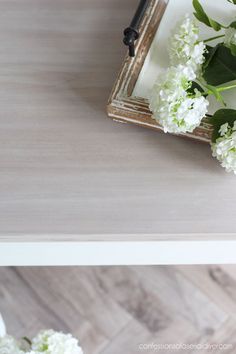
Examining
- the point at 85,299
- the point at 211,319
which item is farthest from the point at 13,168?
the point at 211,319

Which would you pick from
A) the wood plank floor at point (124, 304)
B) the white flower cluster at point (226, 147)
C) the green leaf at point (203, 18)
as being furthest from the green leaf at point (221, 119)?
the wood plank floor at point (124, 304)

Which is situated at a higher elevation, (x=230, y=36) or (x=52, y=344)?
(x=230, y=36)

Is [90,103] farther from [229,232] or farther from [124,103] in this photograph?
[229,232]

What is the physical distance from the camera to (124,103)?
71 cm

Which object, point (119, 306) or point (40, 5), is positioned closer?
point (40, 5)

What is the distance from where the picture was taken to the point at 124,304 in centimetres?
104

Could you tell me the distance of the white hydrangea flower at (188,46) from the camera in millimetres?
681

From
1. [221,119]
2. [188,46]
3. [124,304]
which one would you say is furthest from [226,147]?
[124,304]

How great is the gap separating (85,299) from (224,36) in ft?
1.94

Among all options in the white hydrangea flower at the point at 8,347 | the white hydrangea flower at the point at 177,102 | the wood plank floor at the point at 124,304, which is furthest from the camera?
the wood plank floor at the point at 124,304

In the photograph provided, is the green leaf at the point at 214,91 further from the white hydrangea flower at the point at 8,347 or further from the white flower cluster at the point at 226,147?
the white hydrangea flower at the point at 8,347

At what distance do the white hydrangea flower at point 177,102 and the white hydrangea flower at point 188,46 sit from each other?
4cm

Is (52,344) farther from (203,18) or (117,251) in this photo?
(203,18)

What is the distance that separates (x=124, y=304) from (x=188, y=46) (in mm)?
565
